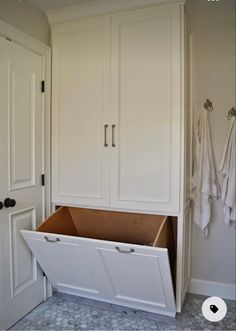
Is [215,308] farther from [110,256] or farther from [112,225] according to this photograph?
[112,225]

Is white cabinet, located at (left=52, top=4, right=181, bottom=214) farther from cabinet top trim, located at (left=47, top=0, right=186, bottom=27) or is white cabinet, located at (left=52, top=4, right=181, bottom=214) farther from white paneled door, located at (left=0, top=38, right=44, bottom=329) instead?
white paneled door, located at (left=0, top=38, right=44, bottom=329)

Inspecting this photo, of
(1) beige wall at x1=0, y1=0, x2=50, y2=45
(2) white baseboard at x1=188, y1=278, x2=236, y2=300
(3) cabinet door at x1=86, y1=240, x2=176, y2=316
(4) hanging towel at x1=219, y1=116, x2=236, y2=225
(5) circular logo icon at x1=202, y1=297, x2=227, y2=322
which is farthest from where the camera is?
(2) white baseboard at x1=188, y1=278, x2=236, y2=300

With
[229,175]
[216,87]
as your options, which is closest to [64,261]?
[229,175]

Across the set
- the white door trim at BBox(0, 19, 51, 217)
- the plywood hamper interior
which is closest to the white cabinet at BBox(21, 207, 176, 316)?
the plywood hamper interior

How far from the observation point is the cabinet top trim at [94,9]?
2158 mm

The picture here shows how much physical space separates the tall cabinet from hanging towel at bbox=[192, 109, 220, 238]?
7.7 inches

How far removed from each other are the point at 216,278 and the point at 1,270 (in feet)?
5.90

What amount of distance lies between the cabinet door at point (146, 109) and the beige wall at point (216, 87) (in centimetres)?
53

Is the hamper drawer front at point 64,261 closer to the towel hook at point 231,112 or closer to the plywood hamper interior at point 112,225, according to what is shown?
the plywood hamper interior at point 112,225

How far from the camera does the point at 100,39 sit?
7.58 ft

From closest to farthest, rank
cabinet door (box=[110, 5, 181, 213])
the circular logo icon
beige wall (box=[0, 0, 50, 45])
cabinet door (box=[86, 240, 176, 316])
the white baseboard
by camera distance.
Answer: the circular logo icon → cabinet door (box=[86, 240, 176, 316]) → beige wall (box=[0, 0, 50, 45]) → cabinet door (box=[110, 5, 181, 213]) → the white baseboard

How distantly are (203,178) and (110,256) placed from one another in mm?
1036

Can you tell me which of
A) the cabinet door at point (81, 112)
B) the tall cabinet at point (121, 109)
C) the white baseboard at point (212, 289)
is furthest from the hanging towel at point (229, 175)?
the cabinet door at point (81, 112)

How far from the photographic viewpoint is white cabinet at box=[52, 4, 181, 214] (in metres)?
2.16
